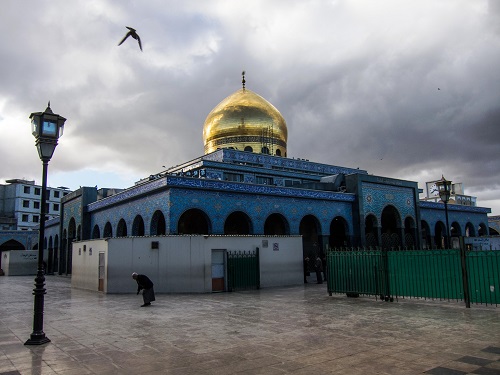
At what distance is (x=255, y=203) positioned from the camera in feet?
67.9

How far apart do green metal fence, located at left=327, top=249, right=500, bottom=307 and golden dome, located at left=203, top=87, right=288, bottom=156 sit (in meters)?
19.6

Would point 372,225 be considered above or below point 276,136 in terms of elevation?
below

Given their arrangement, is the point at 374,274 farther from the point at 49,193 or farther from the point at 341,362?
the point at 49,193

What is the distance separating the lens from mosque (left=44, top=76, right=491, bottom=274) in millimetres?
19484

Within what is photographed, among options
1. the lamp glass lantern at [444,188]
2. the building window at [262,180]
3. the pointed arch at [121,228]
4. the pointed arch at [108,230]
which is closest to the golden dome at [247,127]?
the building window at [262,180]

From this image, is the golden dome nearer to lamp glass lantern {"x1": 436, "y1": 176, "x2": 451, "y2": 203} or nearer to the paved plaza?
lamp glass lantern {"x1": 436, "y1": 176, "x2": 451, "y2": 203}

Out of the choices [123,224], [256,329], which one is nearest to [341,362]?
[256,329]

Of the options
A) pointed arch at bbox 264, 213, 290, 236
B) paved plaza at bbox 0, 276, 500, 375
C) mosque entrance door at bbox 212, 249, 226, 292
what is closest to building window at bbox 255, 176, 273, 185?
pointed arch at bbox 264, 213, 290, 236

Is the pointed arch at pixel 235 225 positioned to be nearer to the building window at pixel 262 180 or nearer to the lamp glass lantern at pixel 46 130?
the building window at pixel 262 180

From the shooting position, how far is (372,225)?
25.4 meters

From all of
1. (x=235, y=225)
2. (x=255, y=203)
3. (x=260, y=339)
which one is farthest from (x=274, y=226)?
(x=260, y=339)

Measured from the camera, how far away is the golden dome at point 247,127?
3152 cm

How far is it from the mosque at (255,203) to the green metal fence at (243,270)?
9.17 feet

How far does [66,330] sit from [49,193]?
197ft
